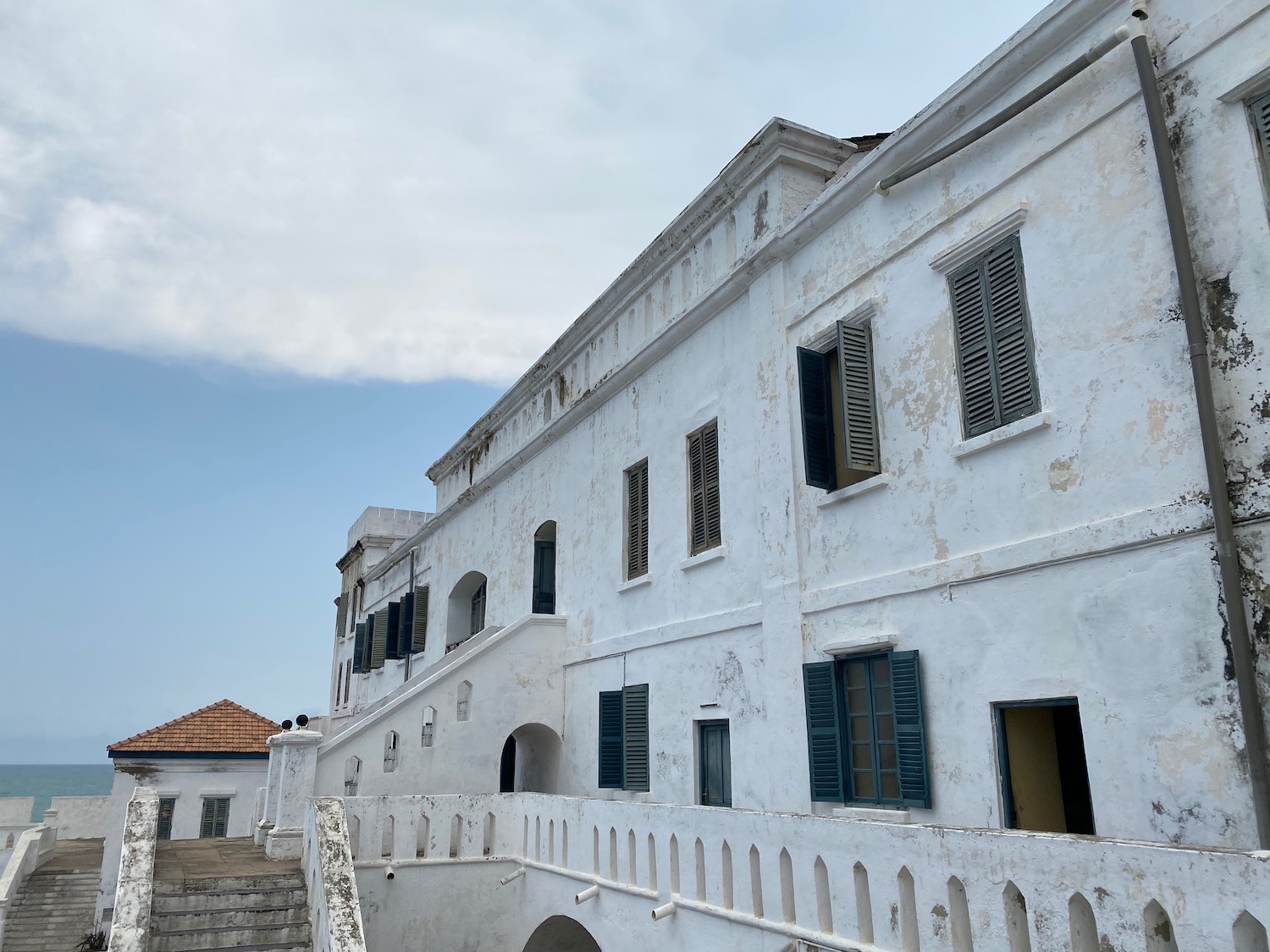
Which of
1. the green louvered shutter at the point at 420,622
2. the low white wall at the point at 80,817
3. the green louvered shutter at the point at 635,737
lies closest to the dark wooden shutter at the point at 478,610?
the green louvered shutter at the point at 420,622

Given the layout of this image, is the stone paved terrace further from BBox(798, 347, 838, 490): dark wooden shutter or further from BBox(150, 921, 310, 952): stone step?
BBox(798, 347, 838, 490): dark wooden shutter

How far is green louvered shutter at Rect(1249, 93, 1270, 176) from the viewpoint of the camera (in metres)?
6.20

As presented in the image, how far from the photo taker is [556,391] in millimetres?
16812

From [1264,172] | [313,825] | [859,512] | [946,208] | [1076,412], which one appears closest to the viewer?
[1264,172]

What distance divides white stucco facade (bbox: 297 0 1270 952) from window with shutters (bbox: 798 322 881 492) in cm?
13

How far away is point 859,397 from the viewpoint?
921 cm

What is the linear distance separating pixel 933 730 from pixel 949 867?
2475 mm

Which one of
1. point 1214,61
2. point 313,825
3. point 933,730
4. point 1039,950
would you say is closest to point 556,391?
point 313,825

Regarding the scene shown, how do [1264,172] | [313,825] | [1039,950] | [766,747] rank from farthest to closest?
1. [313,825]
2. [766,747]
3. [1264,172]
4. [1039,950]

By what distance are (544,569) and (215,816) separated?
44.6ft

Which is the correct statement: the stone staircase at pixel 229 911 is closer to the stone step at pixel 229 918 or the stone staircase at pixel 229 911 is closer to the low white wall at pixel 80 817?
the stone step at pixel 229 918

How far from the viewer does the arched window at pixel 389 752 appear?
1361cm

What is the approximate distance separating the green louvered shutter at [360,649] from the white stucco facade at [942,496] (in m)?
14.1

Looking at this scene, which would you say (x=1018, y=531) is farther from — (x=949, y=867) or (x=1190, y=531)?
(x=949, y=867)
